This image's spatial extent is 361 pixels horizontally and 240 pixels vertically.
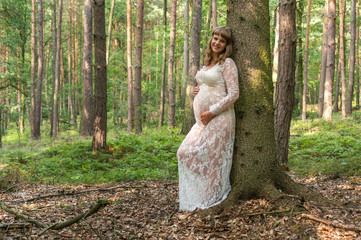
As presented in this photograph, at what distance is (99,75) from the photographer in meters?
9.09

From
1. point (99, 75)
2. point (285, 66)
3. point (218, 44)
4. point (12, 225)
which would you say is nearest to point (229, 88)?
point (218, 44)

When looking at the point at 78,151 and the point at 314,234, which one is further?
the point at 78,151

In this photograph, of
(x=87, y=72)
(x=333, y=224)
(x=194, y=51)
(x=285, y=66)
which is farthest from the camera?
(x=87, y=72)

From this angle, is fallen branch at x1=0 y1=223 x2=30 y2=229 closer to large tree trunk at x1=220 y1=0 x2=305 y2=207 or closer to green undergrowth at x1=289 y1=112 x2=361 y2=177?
large tree trunk at x1=220 y1=0 x2=305 y2=207

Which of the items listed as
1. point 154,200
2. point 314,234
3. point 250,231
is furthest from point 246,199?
point 154,200

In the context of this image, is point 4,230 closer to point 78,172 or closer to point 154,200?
point 154,200

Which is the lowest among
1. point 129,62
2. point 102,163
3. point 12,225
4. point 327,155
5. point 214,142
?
point 102,163

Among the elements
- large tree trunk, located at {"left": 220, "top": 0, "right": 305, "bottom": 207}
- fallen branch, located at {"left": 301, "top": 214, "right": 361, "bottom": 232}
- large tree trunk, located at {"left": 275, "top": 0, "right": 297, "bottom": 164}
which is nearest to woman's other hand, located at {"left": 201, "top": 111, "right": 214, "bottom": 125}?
large tree trunk, located at {"left": 220, "top": 0, "right": 305, "bottom": 207}

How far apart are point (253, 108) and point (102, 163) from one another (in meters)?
5.71

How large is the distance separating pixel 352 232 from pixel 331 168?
384 cm

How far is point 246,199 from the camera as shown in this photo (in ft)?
12.9

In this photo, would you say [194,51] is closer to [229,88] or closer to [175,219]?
[229,88]

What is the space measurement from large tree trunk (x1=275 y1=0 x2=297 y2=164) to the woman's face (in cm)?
296

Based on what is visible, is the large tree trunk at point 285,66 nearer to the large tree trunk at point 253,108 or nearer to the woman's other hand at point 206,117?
the large tree trunk at point 253,108
